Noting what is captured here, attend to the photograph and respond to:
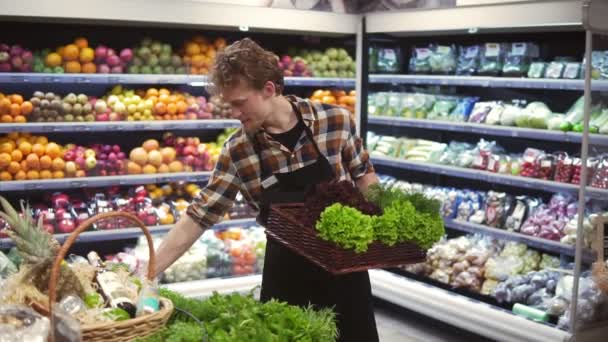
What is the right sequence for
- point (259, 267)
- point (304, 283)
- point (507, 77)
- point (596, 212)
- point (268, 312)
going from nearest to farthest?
point (268, 312)
point (304, 283)
point (596, 212)
point (507, 77)
point (259, 267)

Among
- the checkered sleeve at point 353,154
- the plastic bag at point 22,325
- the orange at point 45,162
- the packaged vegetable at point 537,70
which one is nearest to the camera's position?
the plastic bag at point 22,325

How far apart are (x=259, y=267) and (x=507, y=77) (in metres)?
2.16

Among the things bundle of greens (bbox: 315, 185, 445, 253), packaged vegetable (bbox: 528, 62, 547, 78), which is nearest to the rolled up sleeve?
bundle of greens (bbox: 315, 185, 445, 253)

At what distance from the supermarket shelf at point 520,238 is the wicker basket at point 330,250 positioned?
2024 mm

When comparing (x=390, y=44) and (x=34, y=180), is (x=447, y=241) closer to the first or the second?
(x=390, y=44)

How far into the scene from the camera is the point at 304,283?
291 cm

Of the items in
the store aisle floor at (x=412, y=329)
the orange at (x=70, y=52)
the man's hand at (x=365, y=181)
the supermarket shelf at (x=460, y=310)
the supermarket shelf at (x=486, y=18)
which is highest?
the supermarket shelf at (x=486, y=18)

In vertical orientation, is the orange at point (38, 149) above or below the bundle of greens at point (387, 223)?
below

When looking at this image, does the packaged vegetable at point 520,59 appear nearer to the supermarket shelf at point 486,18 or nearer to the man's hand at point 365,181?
the supermarket shelf at point 486,18

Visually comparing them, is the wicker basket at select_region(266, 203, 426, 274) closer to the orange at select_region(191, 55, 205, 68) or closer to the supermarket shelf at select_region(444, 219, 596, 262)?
the supermarket shelf at select_region(444, 219, 596, 262)

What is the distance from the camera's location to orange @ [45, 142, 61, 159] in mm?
4773

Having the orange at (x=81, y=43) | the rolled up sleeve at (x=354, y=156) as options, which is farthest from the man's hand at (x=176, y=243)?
the orange at (x=81, y=43)

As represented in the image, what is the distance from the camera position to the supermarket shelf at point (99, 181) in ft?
15.1

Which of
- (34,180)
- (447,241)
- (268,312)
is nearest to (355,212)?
(268,312)
